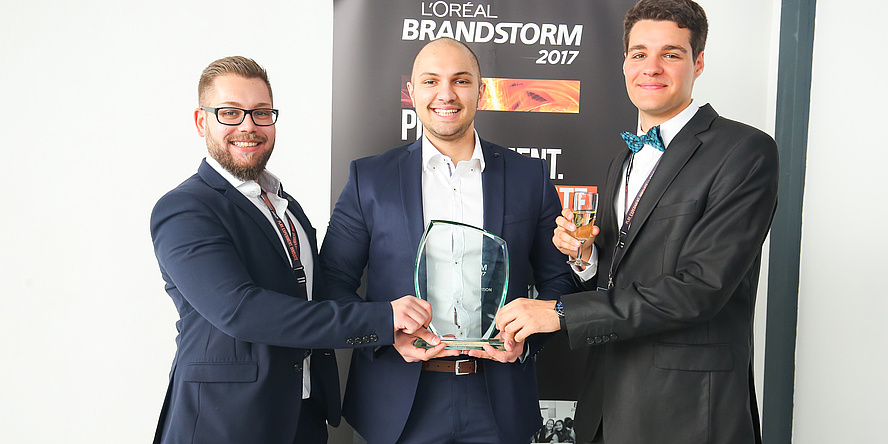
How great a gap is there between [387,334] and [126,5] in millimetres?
2639

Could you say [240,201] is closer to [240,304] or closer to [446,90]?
[240,304]

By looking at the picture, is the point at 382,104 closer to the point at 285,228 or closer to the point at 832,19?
the point at 285,228

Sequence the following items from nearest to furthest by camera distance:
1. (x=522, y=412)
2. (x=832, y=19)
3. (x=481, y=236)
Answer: (x=481, y=236)
(x=522, y=412)
(x=832, y=19)

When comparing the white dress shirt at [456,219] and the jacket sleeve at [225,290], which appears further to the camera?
the white dress shirt at [456,219]

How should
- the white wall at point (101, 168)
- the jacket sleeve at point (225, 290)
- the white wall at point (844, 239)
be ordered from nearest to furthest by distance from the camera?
the jacket sleeve at point (225, 290)
the white wall at point (844, 239)
the white wall at point (101, 168)

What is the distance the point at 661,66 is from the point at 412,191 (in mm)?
1053

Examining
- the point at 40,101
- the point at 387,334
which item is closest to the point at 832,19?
the point at 387,334

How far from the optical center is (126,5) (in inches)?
135

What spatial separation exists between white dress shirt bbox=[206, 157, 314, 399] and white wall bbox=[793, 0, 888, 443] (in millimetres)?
2624

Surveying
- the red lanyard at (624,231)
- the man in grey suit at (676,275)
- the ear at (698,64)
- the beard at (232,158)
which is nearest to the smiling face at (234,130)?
the beard at (232,158)

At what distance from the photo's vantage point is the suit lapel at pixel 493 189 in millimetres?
2439

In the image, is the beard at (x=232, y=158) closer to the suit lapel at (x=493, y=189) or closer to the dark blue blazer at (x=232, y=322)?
the dark blue blazer at (x=232, y=322)

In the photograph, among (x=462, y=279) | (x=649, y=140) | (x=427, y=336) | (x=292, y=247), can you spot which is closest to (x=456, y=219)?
(x=462, y=279)

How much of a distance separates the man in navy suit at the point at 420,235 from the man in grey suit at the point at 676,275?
293 millimetres
